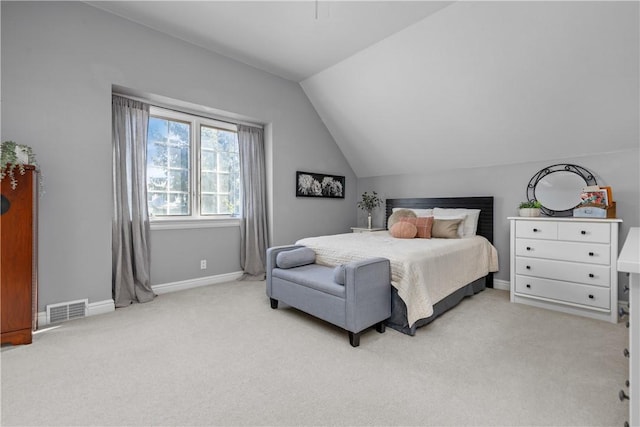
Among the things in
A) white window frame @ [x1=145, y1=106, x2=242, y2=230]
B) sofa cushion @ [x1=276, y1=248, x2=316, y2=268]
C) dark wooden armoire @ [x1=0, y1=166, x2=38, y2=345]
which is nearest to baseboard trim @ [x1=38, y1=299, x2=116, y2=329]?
dark wooden armoire @ [x1=0, y1=166, x2=38, y2=345]

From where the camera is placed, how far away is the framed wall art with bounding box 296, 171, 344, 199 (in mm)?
4484

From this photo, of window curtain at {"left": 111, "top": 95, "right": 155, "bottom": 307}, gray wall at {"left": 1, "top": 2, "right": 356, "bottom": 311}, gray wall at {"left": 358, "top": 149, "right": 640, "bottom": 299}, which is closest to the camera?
gray wall at {"left": 1, "top": 2, "right": 356, "bottom": 311}

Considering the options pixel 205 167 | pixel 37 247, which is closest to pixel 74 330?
pixel 37 247

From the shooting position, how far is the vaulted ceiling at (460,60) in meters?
2.52

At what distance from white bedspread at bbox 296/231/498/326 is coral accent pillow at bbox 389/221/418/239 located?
0.47m

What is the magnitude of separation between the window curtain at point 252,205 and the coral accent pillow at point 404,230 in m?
1.79

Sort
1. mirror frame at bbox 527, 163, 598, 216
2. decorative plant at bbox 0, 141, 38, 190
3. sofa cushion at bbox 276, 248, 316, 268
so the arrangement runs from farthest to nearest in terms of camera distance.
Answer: mirror frame at bbox 527, 163, 598, 216, sofa cushion at bbox 276, 248, 316, 268, decorative plant at bbox 0, 141, 38, 190

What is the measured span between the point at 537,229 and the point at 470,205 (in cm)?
105

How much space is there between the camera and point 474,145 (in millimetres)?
3746

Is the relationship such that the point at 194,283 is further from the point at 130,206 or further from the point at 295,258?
the point at 295,258

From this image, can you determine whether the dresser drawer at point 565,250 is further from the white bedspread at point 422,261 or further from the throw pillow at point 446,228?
the throw pillow at point 446,228

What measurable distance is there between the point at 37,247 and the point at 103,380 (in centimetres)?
149

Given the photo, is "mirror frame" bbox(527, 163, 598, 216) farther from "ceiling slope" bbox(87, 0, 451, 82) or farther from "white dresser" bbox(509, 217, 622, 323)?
"ceiling slope" bbox(87, 0, 451, 82)

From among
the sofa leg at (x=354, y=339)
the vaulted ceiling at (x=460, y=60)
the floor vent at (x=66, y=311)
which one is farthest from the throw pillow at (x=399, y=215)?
the floor vent at (x=66, y=311)
